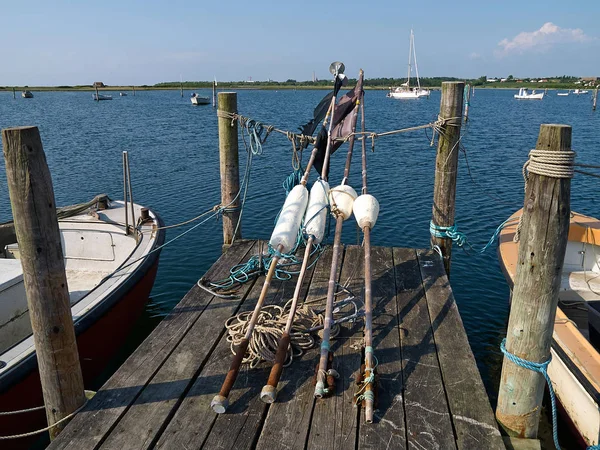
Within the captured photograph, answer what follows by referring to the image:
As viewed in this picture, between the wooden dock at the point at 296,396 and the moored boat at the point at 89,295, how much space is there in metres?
1.59

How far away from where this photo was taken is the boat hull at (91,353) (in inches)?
211

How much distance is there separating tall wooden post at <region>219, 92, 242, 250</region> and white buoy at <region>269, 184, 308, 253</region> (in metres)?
1.96

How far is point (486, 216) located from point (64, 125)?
40.7 m

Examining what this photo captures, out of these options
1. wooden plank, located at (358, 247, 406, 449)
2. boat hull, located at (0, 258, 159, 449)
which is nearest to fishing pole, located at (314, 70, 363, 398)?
wooden plank, located at (358, 247, 406, 449)

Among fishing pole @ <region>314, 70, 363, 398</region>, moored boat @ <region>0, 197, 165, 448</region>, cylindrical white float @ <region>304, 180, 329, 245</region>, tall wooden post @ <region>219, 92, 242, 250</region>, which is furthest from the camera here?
tall wooden post @ <region>219, 92, 242, 250</region>

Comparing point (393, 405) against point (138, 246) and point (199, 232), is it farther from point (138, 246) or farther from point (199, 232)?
point (199, 232)

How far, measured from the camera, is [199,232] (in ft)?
49.0

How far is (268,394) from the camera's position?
3.96 metres

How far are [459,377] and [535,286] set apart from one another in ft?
3.97

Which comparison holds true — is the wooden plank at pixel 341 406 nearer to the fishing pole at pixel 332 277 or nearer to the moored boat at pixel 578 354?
the fishing pole at pixel 332 277

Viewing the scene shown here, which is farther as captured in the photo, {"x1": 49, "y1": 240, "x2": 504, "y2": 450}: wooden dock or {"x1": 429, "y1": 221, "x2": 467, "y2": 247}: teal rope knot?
{"x1": 429, "y1": 221, "x2": 467, "y2": 247}: teal rope knot

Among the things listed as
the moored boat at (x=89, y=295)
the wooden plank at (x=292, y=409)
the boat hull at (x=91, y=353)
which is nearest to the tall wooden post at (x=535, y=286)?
the wooden plank at (x=292, y=409)

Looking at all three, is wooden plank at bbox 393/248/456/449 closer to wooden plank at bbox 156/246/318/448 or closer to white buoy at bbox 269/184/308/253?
wooden plank at bbox 156/246/318/448

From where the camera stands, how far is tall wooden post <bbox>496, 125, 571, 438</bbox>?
350 centimetres
